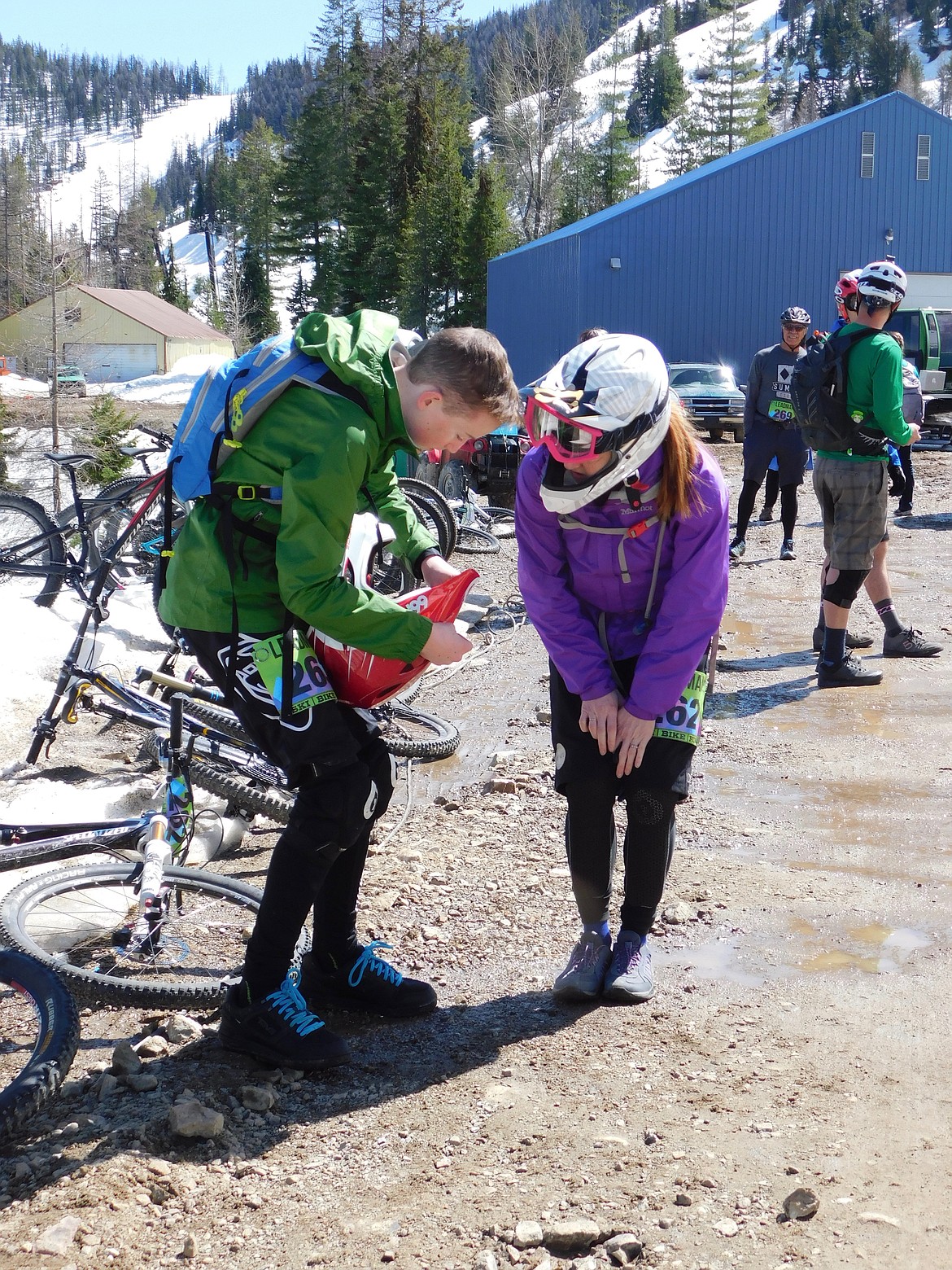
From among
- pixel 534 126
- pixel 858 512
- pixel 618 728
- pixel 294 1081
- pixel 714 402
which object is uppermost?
pixel 534 126

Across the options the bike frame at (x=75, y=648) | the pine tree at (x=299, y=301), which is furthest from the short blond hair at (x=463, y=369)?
the pine tree at (x=299, y=301)

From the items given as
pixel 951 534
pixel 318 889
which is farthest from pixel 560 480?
pixel 951 534

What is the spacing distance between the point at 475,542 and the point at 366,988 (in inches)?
344

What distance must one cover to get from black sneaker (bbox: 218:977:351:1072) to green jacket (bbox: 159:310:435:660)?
0.94 m

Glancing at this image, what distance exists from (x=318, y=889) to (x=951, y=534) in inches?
422

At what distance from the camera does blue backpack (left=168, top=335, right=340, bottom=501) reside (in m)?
2.68

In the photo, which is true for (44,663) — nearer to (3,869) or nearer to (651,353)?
(3,869)

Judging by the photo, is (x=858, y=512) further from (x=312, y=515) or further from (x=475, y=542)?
(x=475, y=542)

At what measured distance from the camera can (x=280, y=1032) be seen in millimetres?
2928

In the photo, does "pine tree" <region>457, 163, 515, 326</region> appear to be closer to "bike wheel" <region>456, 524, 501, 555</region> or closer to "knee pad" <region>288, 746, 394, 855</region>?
"bike wheel" <region>456, 524, 501, 555</region>

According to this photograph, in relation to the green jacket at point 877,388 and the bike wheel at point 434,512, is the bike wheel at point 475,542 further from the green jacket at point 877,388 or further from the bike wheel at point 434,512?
the green jacket at point 877,388

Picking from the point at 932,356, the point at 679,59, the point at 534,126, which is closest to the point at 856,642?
the point at 932,356

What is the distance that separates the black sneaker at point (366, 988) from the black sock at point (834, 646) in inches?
159

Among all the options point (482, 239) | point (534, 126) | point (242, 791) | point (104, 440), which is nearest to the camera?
point (242, 791)
